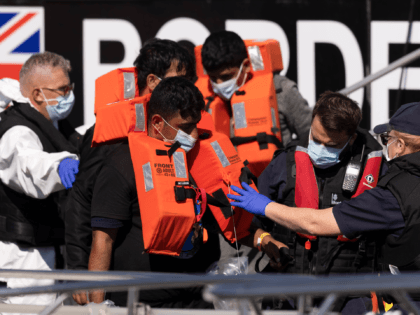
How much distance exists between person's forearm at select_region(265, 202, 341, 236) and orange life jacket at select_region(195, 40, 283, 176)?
1.06 meters

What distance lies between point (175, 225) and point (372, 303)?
118 cm

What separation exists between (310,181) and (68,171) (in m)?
1.43

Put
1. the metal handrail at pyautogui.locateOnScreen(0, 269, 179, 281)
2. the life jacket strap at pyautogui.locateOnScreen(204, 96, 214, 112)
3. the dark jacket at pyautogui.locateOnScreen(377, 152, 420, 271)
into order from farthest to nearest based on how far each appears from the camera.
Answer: the life jacket strap at pyautogui.locateOnScreen(204, 96, 214, 112), the dark jacket at pyautogui.locateOnScreen(377, 152, 420, 271), the metal handrail at pyautogui.locateOnScreen(0, 269, 179, 281)

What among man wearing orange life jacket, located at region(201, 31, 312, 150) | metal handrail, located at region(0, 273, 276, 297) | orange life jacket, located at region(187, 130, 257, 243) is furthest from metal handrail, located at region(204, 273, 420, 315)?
man wearing orange life jacket, located at region(201, 31, 312, 150)

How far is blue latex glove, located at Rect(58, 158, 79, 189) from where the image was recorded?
3.24m

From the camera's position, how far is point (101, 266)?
109 inches

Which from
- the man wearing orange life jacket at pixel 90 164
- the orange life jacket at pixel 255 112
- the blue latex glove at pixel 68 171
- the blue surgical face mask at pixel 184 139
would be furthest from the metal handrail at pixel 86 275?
the orange life jacket at pixel 255 112

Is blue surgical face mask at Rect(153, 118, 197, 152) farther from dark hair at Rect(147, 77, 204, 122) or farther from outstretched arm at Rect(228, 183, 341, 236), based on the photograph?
outstretched arm at Rect(228, 183, 341, 236)

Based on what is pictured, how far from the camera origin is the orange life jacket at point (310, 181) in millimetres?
3166

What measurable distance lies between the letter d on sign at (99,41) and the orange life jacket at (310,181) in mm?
2753

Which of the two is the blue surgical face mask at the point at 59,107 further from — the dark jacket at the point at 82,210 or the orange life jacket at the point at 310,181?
the orange life jacket at the point at 310,181

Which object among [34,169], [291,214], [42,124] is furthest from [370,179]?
[42,124]

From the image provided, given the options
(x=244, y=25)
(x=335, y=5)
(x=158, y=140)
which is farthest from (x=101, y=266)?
(x=335, y=5)

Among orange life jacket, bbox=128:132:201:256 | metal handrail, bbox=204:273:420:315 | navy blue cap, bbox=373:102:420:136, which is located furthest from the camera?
navy blue cap, bbox=373:102:420:136
